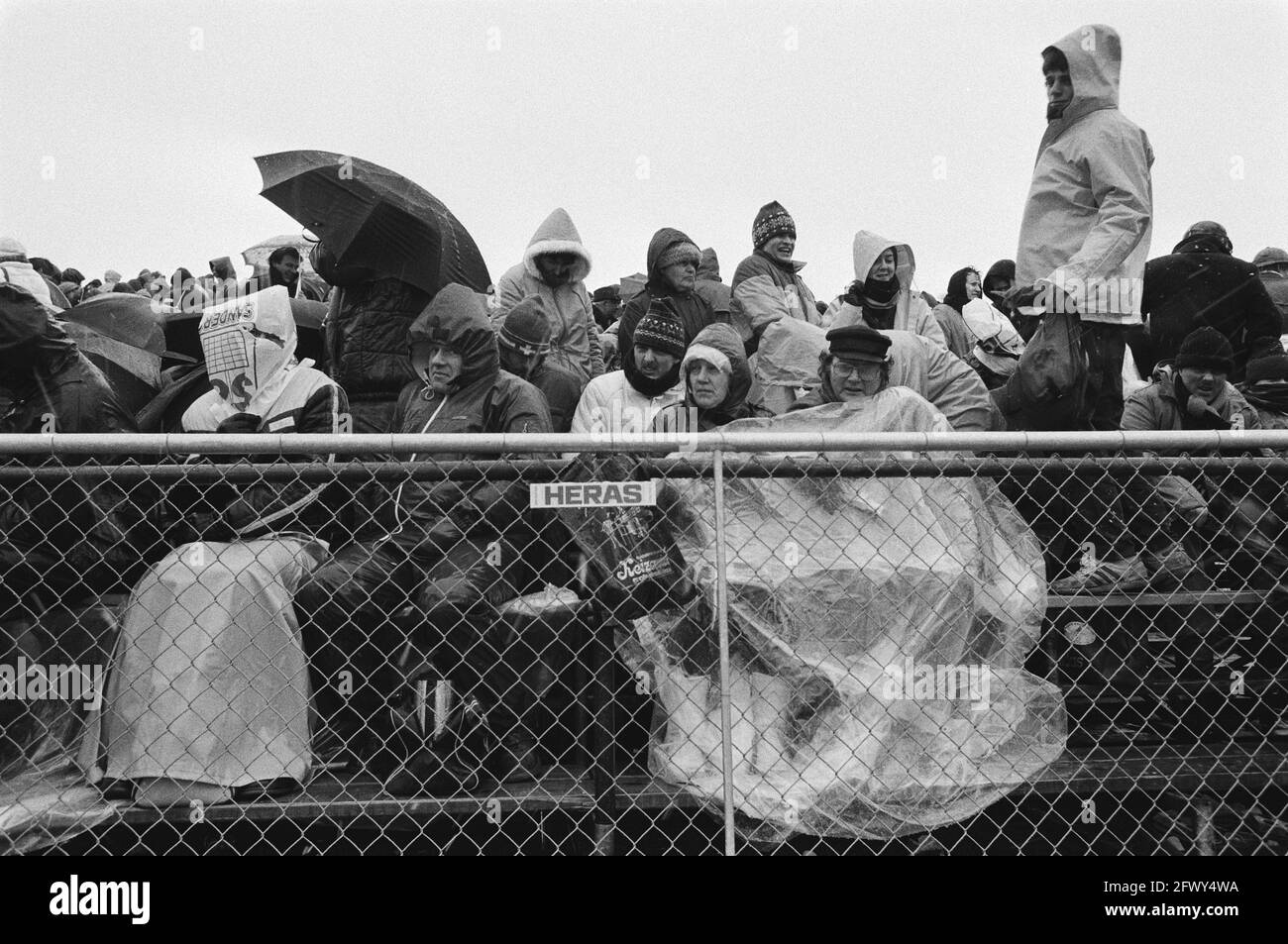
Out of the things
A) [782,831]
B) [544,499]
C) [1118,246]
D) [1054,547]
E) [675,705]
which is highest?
[1118,246]

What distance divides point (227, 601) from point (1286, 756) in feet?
11.3

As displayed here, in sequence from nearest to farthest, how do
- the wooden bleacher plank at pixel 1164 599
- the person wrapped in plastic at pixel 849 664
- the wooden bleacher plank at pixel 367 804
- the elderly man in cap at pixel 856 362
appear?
the wooden bleacher plank at pixel 367 804, the person wrapped in plastic at pixel 849 664, the wooden bleacher plank at pixel 1164 599, the elderly man in cap at pixel 856 362

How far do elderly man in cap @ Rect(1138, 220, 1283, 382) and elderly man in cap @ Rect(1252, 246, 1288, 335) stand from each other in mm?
1579

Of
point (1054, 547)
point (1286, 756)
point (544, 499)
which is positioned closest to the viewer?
point (544, 499)

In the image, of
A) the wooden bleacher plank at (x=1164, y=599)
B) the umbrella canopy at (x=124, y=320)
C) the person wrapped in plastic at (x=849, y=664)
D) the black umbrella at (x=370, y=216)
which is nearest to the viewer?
the person wrapped in plastic at (x=849, y=664)

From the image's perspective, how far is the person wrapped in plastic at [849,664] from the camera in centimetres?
382

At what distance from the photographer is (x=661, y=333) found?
5609 mm

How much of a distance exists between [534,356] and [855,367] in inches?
65.7

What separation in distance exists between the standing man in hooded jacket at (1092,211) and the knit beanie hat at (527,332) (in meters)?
2.20

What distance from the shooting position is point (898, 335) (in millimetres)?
5559

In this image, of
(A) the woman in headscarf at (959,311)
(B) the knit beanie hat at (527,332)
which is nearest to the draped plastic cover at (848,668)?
(B) the knit beanie hat at (527,332)

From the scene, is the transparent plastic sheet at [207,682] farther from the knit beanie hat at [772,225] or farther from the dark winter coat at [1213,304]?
the dark winter coat at [1213,304]
